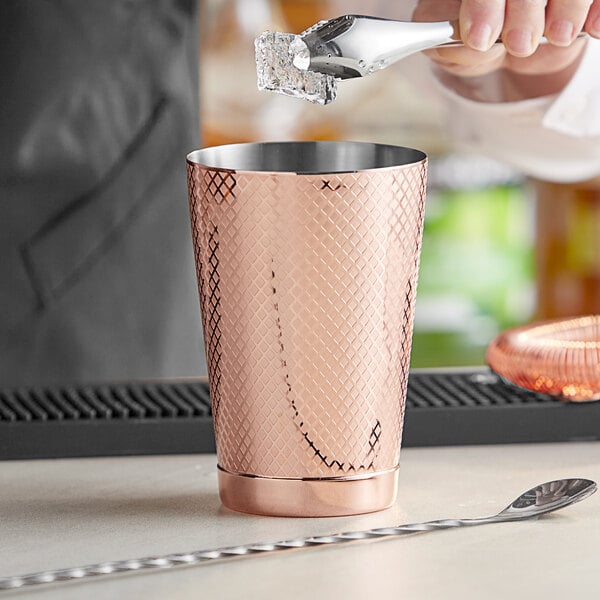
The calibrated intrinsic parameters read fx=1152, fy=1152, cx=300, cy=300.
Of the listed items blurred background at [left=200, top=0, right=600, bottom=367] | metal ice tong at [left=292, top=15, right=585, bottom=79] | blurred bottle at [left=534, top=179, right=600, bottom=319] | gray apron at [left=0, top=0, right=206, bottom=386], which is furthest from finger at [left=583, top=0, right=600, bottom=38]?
blurred bottle at [left=534, top=179, right=600, bottom=319]

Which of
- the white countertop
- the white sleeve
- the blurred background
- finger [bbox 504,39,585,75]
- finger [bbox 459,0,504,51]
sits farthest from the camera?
the blurred background

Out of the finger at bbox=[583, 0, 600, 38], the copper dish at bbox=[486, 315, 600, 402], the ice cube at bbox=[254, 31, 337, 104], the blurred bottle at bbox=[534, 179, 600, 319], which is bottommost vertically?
the blurred bottle at bbox=[534, 179, 600, 319]

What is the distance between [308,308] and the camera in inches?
19.2

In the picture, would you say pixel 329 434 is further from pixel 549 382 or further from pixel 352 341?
→ pixel 549 382

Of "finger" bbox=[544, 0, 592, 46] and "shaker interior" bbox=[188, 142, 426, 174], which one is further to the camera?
"finger" bbox=[544, 0, 592, 46]

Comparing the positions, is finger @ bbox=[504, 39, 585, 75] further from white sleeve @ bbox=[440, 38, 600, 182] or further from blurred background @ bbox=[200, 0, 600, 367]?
blurred background @ bbox=[200, 0, 600, 367]

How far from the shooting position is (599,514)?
515mm

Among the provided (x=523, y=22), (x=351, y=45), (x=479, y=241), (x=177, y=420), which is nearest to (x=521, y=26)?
(x=523, y=22)

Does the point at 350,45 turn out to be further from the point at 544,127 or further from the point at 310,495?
the point at 544,127

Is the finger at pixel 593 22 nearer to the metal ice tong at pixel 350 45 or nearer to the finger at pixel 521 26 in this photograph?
the finger at pixel 521 26

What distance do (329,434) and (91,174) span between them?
0.56 meters

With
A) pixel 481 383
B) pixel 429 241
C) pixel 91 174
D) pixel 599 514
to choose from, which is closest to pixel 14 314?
pixel 91 174

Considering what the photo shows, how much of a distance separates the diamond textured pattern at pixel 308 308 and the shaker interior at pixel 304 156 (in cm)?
3

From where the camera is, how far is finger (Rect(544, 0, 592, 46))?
2.08 feet
